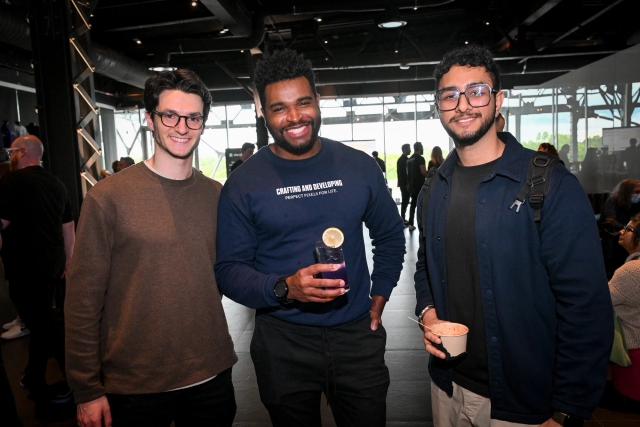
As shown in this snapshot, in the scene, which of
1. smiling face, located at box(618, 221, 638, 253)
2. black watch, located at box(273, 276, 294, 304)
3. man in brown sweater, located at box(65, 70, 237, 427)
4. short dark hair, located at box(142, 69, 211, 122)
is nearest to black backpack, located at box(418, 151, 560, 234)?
black watch, located at box(273, 276, 294, 304)

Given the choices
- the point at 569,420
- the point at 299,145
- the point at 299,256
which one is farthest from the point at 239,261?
the point at 569,420

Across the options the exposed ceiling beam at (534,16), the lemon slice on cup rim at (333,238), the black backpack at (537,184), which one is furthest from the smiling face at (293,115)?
the exposed ceiling beam at (534,16)

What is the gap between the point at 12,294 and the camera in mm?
3600

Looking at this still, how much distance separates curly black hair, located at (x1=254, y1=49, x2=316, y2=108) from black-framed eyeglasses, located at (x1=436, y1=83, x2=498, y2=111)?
528 millimetres

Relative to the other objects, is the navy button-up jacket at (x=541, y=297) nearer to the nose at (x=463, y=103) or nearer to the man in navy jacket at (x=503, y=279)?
the man in navy jacket at (x=503, y=279)

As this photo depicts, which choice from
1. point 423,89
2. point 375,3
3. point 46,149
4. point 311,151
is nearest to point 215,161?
point 423,89

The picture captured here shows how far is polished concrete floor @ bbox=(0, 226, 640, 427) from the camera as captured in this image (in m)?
3.10

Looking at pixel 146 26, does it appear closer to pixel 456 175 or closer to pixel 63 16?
pixel 63 16

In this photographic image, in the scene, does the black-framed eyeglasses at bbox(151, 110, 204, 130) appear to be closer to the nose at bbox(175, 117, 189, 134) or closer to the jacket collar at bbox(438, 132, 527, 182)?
the nose at bbox(175, 117, 189, 134)

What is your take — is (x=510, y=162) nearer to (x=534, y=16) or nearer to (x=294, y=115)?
(x=294, y=115)

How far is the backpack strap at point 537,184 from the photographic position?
4.76 feet

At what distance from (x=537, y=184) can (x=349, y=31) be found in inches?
429

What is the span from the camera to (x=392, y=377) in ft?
12.0

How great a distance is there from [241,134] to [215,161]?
1.47 meters
